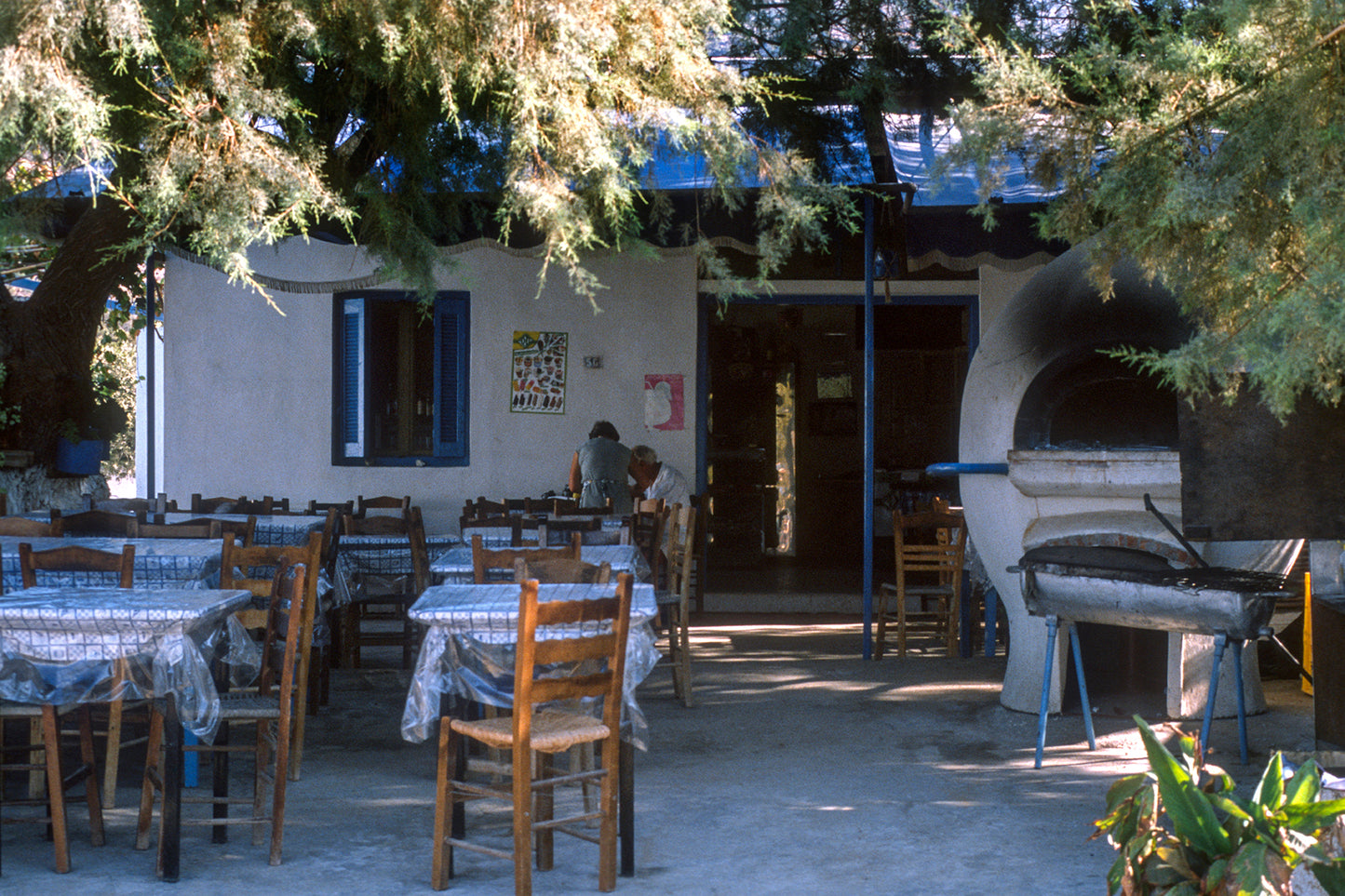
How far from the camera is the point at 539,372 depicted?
420 inches

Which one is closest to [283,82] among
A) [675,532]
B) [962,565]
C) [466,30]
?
[466,30]

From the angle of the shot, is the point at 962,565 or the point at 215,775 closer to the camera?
the point at 215,775

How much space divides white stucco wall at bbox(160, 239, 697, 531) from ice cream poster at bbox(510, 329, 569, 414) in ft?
0.19

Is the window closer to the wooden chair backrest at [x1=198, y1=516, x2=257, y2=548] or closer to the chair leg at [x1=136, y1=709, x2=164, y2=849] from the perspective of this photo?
the wooden chair backrest at [x1=198, y1=516, x2=257, y2=548]

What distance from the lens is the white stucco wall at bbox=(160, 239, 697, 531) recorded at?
34.9 ft

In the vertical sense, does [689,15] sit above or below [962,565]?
above

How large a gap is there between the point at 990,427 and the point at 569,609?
11.3 feet

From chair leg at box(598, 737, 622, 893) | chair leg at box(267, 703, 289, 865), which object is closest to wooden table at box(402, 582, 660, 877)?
chair leg at box(598, 737, 622, 893)

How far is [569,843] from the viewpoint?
4535 mm

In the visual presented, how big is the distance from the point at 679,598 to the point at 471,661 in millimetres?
2884

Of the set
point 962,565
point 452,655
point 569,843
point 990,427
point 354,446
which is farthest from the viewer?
point 354,446

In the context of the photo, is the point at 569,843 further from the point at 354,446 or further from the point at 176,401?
the point at 176,401

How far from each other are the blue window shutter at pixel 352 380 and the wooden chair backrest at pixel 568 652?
22.9 feet

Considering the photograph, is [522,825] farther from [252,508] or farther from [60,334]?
[60,334]
